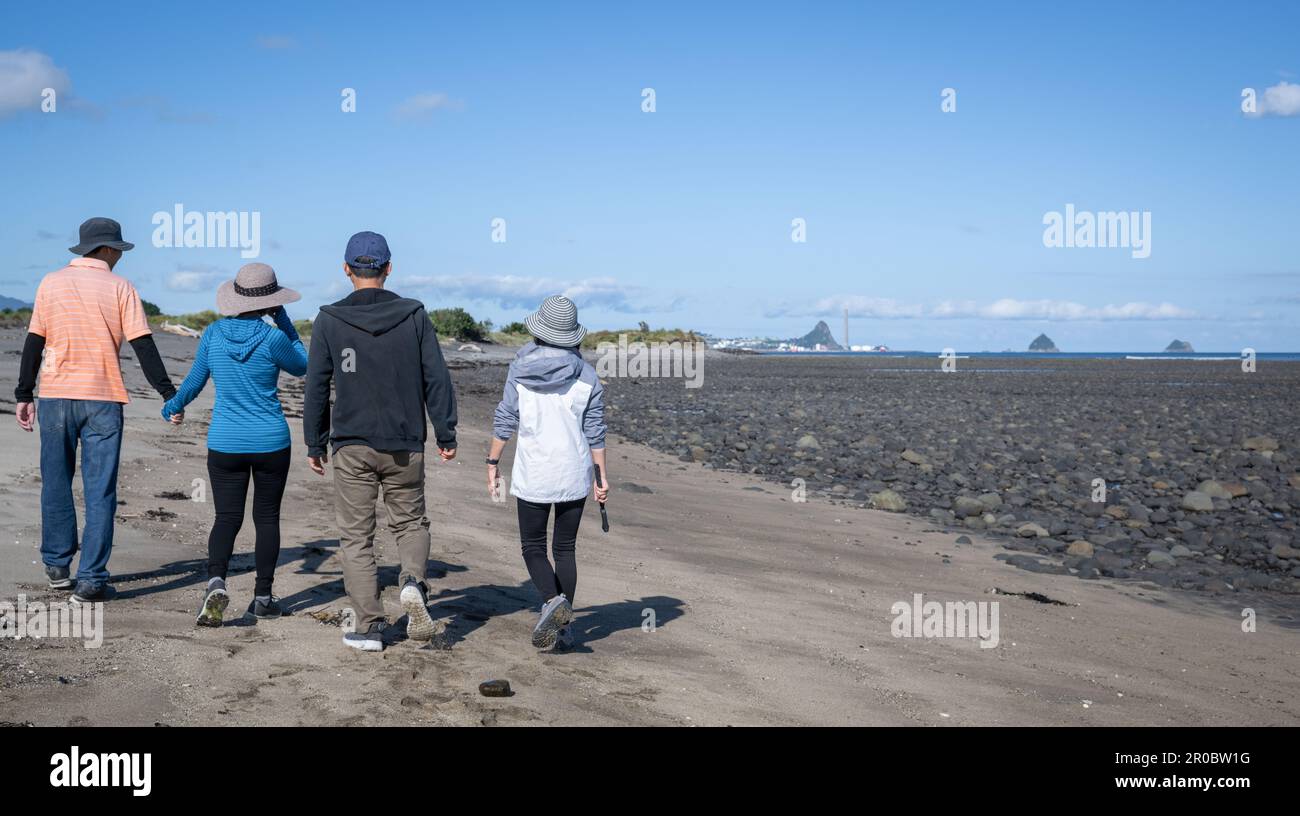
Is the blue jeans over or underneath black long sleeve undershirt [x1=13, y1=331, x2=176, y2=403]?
underneath

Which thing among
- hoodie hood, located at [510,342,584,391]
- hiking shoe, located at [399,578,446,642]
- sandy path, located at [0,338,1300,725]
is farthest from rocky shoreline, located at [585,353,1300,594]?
hiking shoe, located at [399,578,446,642]

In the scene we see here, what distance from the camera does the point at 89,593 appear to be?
264 inches

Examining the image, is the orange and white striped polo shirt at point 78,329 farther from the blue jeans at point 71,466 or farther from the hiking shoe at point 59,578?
the hiking shoe at point 59,578

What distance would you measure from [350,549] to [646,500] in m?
7.67

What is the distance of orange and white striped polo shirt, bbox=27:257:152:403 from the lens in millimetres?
6910

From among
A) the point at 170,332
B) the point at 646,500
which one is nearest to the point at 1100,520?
the point at 646,500

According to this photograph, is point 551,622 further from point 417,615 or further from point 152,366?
point 152,366

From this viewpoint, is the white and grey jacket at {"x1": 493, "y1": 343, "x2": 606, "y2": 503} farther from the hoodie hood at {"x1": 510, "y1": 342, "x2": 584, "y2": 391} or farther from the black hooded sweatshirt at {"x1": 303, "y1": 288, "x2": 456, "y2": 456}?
Result: the black hooded sweatshirt at {"x1": 303, "y1": 288, "x2": 456, "y2": 456}

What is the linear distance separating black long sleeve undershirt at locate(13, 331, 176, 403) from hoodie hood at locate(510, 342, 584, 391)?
8.01 feet

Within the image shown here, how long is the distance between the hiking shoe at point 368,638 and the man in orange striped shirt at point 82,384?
196 centimetres

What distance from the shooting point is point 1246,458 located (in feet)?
63.4

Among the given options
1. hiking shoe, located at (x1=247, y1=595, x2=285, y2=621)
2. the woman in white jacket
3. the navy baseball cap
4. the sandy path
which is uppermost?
the navy baseball cap

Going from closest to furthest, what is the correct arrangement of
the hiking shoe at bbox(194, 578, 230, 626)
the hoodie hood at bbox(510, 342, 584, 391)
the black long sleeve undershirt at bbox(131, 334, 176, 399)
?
the hiking shoe at bbox(194, 578, 230, 626)
the hoodie hood at bbox(510, 342, 584, 391)
the black long sleeve undershirt at bbox(131, 334, 176, 399)
